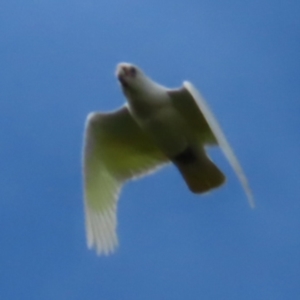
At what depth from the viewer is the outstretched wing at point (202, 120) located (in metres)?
7.66

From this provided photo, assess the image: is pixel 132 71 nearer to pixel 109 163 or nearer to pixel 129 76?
pixel 129 76

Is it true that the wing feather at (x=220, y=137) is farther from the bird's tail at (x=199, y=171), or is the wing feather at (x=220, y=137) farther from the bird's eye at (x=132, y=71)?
the bird's tail at (x=199, y=171)

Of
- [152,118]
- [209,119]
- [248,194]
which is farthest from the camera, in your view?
[152,118]

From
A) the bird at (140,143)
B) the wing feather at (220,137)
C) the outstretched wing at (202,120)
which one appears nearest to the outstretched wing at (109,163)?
the bird at (140,143)

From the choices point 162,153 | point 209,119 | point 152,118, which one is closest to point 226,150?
point 209,119

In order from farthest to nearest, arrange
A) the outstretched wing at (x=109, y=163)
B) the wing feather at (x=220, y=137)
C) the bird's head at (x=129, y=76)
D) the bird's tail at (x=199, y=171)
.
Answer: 1. the outstretched wing at (x=109, y=163)
2. the bird's tail at (x=199, y=171)
3. the bird's head at (x=129, y=76)
4. the wing feather at (x=220, y=137)

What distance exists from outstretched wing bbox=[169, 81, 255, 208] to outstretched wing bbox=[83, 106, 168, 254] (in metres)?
0.59

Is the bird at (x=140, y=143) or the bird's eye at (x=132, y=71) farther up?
the bird's eye at (x=132, y=71)

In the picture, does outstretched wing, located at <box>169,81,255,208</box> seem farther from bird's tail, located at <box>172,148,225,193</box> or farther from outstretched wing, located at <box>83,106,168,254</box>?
outstretched wing, located at <box>83,106,168,254</box>

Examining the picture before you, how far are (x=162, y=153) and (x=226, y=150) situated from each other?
70.1 inches

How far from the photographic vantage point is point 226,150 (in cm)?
787

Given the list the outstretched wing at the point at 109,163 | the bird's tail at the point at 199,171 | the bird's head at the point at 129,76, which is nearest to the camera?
the bird's head at the point at 129,76

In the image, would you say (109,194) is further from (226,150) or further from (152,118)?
(226,150)

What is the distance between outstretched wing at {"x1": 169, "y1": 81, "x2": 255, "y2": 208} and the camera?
766cm
